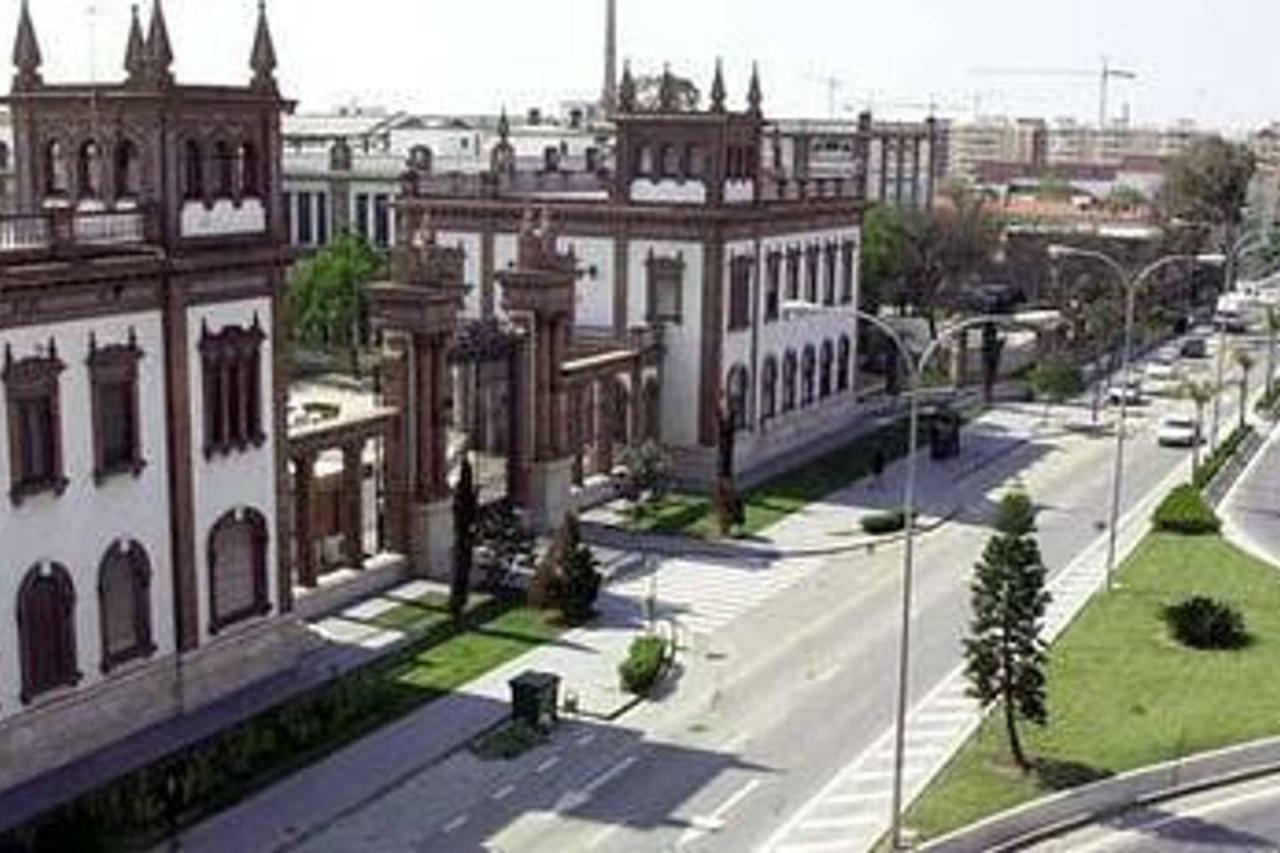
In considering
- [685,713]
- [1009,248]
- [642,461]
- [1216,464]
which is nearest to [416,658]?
[685,713]

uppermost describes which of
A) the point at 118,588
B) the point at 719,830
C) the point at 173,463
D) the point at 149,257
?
the point at 149,257

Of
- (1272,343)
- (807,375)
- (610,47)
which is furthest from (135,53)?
(610,47)

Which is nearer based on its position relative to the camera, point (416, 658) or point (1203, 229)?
point (416, 658)

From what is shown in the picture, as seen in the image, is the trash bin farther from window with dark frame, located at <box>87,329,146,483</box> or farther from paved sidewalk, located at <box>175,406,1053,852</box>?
window with dark frame, located at <box>87,329,146,483</box>

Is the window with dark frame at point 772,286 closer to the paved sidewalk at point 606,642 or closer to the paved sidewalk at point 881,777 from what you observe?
the paved sidewalk at point 606,642

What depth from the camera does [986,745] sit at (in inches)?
1571

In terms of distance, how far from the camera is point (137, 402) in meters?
38.6

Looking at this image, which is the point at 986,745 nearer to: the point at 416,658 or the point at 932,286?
the point at 416,658

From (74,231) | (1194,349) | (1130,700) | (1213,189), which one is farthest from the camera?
(1213,189)

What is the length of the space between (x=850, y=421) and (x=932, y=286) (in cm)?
3187

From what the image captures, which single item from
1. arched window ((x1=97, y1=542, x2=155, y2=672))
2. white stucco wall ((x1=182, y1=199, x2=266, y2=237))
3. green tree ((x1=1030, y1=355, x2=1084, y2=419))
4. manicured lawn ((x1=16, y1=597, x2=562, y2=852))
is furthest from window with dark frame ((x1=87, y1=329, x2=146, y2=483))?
green tree ((x1=1030, y1=355, x2=1084, y2=419))

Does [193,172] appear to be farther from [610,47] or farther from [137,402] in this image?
[610,47]

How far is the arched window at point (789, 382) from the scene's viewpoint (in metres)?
74.9

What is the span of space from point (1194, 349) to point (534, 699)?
3116 inches
